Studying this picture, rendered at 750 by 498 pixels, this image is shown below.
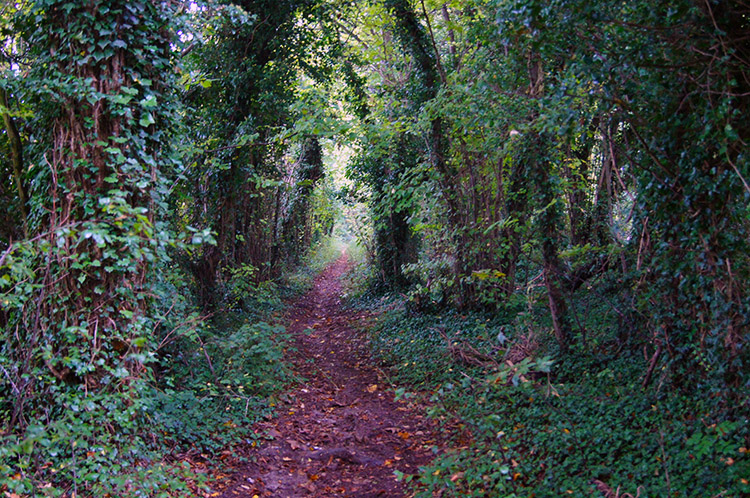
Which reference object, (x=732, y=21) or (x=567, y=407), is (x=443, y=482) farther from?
(x=732, y=21)

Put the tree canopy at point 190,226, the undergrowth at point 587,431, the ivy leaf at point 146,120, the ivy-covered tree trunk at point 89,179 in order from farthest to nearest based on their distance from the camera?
1. the ivy leaf at point 146,120
2. the ivy-covered tree trunk at point 89,179
3. the tree canopy at point 190,226
4. the undergrowth at point 587,431

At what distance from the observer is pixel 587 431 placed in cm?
447

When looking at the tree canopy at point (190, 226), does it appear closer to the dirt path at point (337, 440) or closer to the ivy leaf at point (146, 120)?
the ivy leaf at point (146, 120)

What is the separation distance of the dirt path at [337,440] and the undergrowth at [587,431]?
0.42 meters

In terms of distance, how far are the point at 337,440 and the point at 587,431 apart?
2615 millimetres

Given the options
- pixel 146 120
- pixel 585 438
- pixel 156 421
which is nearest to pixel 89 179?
pixel 146 120

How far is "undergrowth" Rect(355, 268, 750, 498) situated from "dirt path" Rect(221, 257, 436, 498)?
42 cm

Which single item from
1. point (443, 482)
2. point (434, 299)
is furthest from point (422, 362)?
point (443, 482)

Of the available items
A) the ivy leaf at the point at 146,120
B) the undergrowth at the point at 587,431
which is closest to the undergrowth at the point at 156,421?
the ivy leaf at the point at 146,120

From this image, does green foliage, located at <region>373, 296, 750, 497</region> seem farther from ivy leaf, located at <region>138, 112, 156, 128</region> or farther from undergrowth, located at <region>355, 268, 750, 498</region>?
ivy leaf, located at <region>138, 112, 156, 128</region>

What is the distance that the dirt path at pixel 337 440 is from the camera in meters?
4.63

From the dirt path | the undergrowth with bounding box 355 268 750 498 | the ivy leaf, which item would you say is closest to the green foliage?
the undergrowth with bounding box 355 268 750 498

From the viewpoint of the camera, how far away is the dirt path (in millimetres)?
4633

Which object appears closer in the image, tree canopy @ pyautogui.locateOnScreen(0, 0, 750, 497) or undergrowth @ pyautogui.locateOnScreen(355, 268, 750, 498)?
undergrowth @ pyautogui.locateOnScreen(355, 268, 750, 498)
